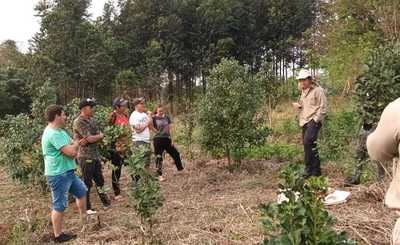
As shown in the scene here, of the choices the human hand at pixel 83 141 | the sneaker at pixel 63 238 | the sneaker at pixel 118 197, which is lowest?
the sneaker at pixel 63 238

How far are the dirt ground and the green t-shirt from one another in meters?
0.83

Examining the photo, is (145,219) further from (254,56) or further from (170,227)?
(254,56)

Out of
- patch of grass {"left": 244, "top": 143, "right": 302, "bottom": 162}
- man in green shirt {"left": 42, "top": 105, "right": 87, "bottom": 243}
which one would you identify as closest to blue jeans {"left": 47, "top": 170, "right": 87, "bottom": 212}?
man in green shirt {"left": 42, "top": 105, "right": 87, "bottom": 243}

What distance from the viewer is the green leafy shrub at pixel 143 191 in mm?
4625

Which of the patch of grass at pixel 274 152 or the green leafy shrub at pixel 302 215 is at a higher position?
the green leafy shrub at pixel 302 215

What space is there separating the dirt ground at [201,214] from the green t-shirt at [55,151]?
83 cm

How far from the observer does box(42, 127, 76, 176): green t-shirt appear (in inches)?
203

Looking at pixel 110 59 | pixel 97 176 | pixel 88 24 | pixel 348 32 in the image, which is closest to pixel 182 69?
pixel 110 59

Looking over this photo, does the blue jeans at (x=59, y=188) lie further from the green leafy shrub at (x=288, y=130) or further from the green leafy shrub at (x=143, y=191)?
the green leafy shrub at (x=288, y=130)

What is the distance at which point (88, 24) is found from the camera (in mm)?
27047

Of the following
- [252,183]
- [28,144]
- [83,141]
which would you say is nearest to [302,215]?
[83,141]

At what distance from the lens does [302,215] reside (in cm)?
270

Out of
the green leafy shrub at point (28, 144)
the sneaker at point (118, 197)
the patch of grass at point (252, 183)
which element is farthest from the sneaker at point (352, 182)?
the green leafy shrub at point (28, 144)

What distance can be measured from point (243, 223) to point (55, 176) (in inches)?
84.7
